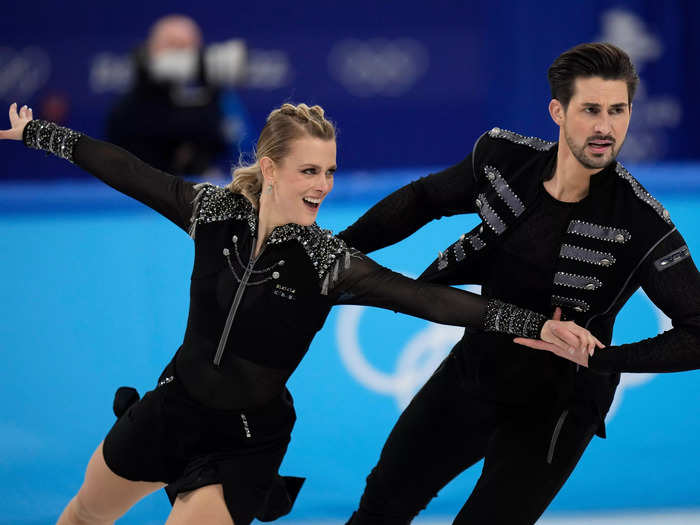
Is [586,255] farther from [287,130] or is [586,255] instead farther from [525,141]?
[287,130]

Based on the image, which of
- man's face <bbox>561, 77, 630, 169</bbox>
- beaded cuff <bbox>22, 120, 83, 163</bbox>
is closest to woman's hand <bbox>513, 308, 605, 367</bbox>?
man's face <bbox>561, 77, 630, 169</bbox>

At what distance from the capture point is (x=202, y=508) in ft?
10.7

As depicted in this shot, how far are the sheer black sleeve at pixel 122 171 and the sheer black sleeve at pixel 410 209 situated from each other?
63 centimetres

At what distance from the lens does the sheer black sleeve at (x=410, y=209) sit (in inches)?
149

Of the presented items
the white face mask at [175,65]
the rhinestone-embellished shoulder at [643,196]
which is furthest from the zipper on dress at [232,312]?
the white face mask at [175,65]

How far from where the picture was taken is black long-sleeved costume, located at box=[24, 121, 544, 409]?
3.35 metres

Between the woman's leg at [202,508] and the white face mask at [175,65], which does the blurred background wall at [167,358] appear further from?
the white face mask at [175,65]

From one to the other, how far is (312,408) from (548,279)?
6.20ft

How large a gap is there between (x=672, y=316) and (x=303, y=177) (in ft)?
3.85

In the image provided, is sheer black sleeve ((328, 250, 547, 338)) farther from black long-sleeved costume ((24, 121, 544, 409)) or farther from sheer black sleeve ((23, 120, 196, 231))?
sheer black sleeve ((23, 120, 196, 231))

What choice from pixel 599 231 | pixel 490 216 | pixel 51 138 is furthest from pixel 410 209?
pixel 51 138

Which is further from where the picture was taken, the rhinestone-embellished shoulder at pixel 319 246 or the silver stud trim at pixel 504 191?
the silver stud trim at pixel 504 191

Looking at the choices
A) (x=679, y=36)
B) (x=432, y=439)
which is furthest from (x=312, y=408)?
A: (x=679, y=36)

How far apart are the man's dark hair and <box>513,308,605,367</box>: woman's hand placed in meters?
0.67
